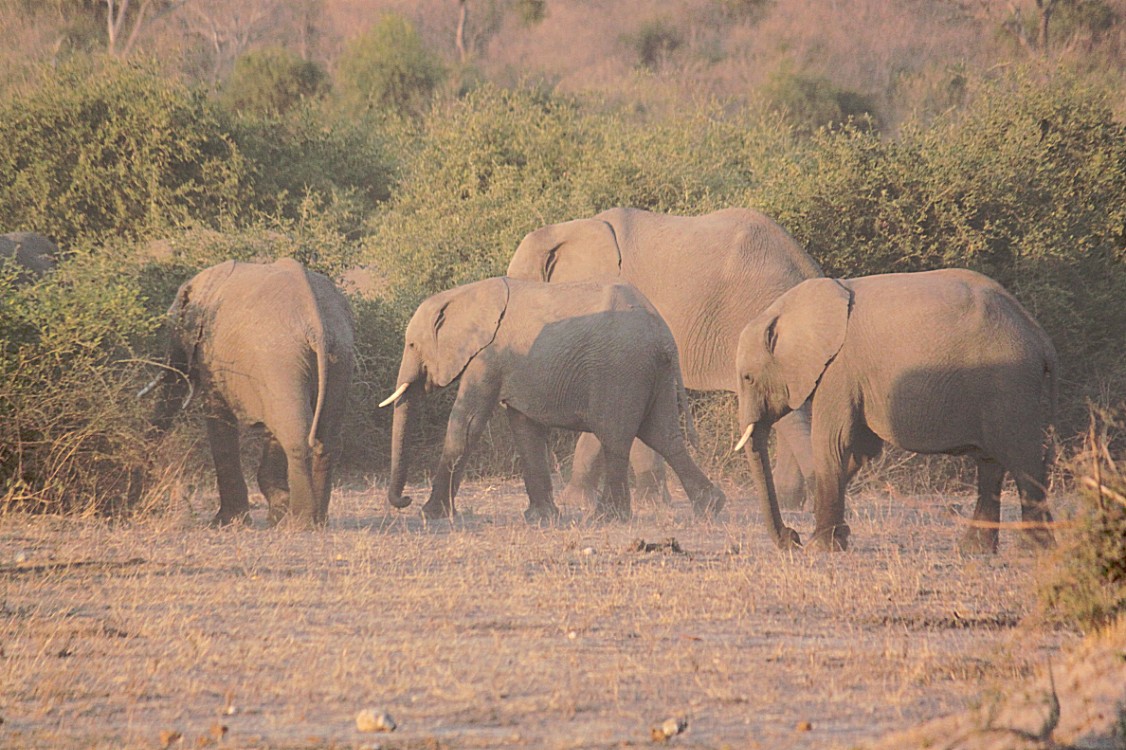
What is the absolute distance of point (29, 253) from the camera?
1312 cm

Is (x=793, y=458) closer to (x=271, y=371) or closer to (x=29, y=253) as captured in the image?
(x=271, y=371)

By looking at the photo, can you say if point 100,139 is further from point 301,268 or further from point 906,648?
point 906,648

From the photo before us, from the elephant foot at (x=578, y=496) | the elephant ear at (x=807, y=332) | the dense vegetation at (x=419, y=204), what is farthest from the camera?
the elephant foot at (x=578, y=496)

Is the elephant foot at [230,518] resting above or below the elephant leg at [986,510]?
below

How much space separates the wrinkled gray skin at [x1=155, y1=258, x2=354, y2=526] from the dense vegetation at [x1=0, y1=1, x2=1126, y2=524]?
1.29 ft

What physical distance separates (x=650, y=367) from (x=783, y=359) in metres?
1.52

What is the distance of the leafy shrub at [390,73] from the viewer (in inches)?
1334

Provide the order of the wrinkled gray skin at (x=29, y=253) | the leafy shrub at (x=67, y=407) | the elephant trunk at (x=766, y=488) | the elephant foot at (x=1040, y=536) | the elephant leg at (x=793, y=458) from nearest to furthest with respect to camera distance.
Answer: the elephant foot at (x=1040, y=536) < the elephant trunk at (x=766, y=488) < the leafy shrub at (x=67, y=407) < the elephant leg at (x=793, y=458) < the wrinkled gray skin at (x=29, y=253)

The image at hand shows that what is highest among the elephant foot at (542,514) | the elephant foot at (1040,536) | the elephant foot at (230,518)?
the elephant foot at (1040,536)

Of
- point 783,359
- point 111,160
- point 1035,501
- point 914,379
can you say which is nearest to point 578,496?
point 783,359

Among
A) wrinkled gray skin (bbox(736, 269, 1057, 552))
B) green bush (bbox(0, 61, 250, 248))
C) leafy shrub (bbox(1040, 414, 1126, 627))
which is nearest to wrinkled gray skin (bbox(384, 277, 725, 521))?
wrinkled gray skin (bbox(736, 269, 1057, 552))

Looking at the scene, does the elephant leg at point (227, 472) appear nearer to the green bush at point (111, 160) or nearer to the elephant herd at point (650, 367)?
the elephant herd at point (650, 367)

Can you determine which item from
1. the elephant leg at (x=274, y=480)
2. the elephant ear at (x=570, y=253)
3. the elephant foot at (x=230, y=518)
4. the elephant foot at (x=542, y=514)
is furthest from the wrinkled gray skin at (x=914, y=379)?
the elephant ear at (x=570, y=253)

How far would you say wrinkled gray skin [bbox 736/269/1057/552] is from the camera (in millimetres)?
8633
